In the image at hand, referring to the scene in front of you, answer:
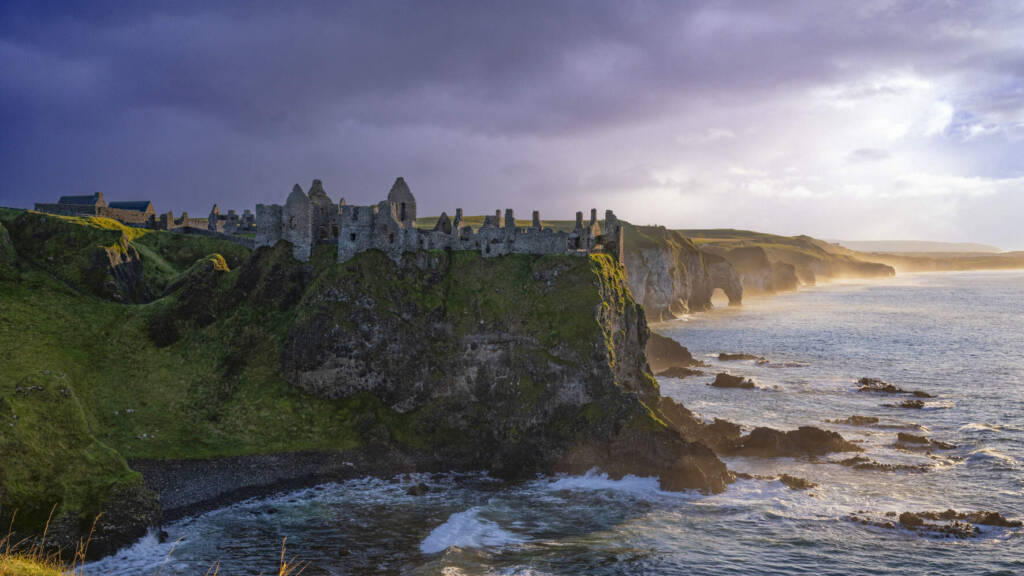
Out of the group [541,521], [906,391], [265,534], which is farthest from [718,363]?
[265,534]

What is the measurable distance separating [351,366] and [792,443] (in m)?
41.9

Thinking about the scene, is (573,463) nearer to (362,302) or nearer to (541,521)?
(541,521)

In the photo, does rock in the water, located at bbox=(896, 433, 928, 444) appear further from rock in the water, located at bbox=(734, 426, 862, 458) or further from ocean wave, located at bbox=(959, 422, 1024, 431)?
ocean wave, located at bbox=(959, 422, 1024, 431)

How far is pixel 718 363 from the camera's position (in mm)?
100562

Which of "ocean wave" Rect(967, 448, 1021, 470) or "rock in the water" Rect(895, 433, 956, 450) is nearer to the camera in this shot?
"ocean wave" Rect(967, 448, 1021, 470)

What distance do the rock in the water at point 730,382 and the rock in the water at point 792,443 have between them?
23611 mm

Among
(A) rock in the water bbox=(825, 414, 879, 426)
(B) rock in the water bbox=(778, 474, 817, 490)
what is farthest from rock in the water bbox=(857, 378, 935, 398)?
(B) rock in the water bbox=(778, 474, 817, 490)

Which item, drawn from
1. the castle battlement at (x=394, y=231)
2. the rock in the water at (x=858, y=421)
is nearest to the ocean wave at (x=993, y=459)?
the rock in the water at (x=858, y=421)

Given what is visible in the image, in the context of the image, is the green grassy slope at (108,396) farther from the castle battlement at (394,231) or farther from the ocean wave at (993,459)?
the ocean wave at (993,459)

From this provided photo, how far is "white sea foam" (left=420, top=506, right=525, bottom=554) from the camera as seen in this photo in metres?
38.9

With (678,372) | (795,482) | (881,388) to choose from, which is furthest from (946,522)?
(678,372)

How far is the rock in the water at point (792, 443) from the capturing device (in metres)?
56.5

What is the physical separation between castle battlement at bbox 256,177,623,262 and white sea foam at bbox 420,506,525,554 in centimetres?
2945

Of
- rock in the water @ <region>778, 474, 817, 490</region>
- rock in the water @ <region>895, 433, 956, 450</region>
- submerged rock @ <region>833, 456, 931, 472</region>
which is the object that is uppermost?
rock in the water @ <region>895, 433, 956, 450</region>
